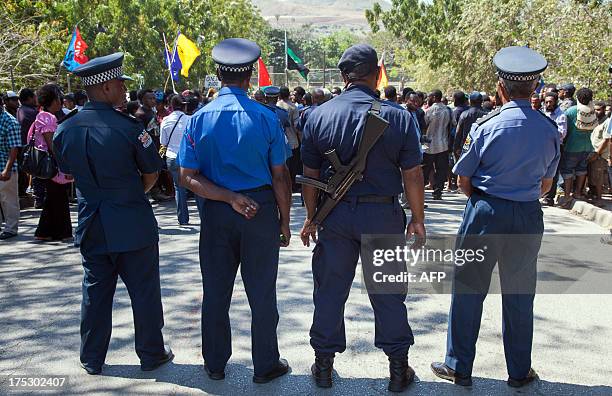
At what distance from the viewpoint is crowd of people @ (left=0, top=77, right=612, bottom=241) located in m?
7.33

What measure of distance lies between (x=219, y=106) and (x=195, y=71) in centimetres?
2745

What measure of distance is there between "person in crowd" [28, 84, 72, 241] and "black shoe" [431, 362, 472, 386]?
15.0 feet

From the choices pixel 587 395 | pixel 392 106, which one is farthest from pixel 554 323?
pixel 392 106

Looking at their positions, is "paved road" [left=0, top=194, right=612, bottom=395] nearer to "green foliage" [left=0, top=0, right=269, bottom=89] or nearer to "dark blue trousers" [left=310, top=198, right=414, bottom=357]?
"dark blue trousers" [left=310, top=198, right=414, bottom=357]

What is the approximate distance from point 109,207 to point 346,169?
4.84ft

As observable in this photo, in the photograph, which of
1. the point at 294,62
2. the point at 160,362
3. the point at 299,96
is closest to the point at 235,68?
the point at 160,362

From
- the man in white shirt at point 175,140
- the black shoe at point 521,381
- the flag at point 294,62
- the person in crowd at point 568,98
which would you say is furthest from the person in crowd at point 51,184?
the flag at point 294,62

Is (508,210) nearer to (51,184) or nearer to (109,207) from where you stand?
(109,207)

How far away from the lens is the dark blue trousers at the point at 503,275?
3670 mm

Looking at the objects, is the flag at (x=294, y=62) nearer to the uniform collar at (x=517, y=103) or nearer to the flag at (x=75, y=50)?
the flag at (x=75, y=50)

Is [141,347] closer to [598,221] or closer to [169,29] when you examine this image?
[598,221]

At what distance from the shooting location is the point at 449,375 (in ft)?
12.6

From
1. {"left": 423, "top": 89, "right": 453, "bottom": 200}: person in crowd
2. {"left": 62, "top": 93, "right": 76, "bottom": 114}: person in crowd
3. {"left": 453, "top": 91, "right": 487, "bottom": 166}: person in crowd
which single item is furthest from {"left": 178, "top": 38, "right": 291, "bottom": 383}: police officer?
{"left": 62, "top": 93, "right": 76, "bottom": 114}: person in crowd

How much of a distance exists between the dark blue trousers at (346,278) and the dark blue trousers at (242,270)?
28 cm
